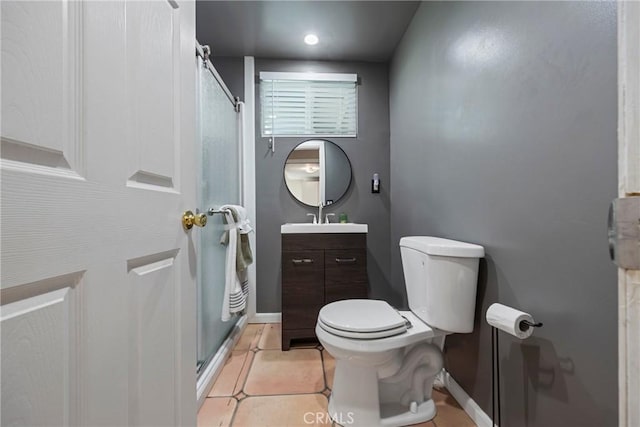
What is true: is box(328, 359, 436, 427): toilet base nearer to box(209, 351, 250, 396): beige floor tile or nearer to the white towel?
box(209, 351, 250, 396): beige floor tile

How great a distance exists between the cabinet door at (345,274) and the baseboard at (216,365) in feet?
2.32

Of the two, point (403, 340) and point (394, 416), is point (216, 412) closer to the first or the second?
point (394, 416)

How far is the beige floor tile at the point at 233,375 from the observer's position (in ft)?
4.45

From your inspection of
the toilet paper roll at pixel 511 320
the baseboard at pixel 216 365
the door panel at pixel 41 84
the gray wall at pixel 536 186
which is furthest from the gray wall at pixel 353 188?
the door panel at pixel 41 84

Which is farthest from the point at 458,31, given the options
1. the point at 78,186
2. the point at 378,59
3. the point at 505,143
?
the point at 78,186

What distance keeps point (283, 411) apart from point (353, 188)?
5.30 ft

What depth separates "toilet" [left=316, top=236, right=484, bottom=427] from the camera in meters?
1.06

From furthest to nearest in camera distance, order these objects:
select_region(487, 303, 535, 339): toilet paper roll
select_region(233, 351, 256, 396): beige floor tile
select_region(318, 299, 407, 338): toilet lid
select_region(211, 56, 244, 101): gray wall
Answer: select_region(211, 56, 244, 101): gray wall, select_region(233, 351, 256, 396): beige floor tile, select_region(318, 299, 407, 338): toilet lid, select_region(487, 303, 535, 339): toilet paper roll

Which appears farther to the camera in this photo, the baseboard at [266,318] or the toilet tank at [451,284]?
the baseboard at [266,318]

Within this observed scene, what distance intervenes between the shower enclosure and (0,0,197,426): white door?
731 mm

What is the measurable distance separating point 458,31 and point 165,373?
174 cm

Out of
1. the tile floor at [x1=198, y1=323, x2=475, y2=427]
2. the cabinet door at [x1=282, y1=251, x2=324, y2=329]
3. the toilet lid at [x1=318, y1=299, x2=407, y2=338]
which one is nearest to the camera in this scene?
the toilet lid at [x1=318, y1=299, x2=407, y2=338]

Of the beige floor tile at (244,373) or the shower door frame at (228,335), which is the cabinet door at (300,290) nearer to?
the beige floor tile at (244,373)

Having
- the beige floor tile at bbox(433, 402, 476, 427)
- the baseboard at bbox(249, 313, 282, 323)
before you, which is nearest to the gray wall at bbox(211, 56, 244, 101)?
the baseboard at bbox(249, 313, 282, 323)
